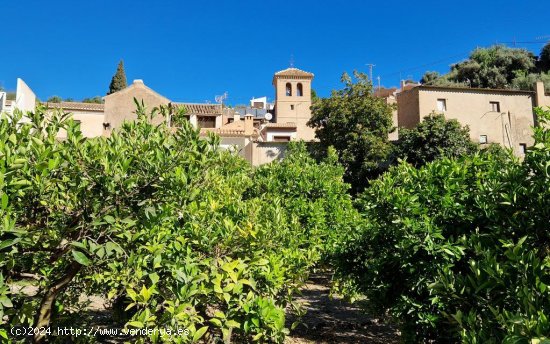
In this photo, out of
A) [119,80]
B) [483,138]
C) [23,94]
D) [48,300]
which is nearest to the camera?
[48,300]

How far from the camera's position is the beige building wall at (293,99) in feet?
127

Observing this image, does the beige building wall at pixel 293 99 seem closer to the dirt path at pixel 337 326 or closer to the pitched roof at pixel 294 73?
the pitched roof at pixel 294 73

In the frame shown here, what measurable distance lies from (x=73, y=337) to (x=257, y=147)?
780 inches

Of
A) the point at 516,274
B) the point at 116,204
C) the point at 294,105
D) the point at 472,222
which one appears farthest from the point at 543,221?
the point at 294,105

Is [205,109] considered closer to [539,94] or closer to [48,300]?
[539,94]

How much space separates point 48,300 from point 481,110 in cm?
2817

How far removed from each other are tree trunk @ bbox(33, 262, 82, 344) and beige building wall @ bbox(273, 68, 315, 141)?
36.0 m

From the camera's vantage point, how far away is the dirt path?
618cm

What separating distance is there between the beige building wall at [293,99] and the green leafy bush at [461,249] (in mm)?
33927

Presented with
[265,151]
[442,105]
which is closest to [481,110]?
[442,105]

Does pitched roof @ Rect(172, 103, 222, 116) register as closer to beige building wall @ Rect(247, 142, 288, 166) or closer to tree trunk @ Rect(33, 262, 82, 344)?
beige building wall @ Rect(247, 142, 288, 166)

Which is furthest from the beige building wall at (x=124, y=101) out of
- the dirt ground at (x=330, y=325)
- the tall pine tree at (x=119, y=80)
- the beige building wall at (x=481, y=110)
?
the dirt ground at (x=330, y=325)

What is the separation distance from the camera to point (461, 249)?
3.51m

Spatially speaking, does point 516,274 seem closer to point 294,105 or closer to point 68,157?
point 68,157
